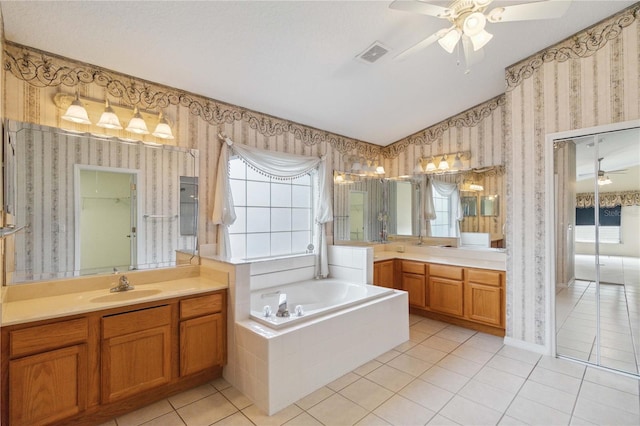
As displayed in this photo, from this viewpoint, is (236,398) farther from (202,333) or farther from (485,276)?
(485,276)

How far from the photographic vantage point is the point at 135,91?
2.60 meters

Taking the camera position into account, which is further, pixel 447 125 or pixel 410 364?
pixel 447 125

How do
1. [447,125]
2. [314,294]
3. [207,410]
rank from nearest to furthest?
[207,410], [314,294], [447,125]

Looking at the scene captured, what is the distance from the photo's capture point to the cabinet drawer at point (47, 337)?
1.66m

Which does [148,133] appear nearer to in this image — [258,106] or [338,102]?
[258,106]

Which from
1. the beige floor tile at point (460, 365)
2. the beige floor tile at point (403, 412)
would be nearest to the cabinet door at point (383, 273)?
the beige floor tile at point (460, 365)

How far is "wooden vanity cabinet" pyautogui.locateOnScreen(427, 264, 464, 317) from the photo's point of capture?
358cm

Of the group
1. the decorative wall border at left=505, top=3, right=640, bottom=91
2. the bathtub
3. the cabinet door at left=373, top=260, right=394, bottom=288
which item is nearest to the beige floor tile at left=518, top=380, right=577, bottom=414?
the bathtub

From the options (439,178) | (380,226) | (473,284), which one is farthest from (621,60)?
(380,226)

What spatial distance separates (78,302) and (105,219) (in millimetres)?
694

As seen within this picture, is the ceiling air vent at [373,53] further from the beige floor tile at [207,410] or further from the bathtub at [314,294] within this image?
the beige floor tile at [207,410]

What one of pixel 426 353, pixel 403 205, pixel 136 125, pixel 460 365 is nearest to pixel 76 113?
pixel 136 125

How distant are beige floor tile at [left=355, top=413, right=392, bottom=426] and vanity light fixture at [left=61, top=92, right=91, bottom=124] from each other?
2.93 m

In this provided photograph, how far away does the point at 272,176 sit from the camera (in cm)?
353
